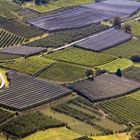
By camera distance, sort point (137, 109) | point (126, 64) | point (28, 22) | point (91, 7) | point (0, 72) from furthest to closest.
Result: point (91, 7)
point (28, 22)
point (126, 64)
point (0, 72)
point (137, 109)

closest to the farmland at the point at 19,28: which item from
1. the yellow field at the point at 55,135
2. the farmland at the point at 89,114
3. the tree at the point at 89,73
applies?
the tree at the point at 89,73

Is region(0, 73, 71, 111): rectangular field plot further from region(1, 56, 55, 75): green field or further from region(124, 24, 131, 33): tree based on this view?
region(124, 24, 131, 33): tree

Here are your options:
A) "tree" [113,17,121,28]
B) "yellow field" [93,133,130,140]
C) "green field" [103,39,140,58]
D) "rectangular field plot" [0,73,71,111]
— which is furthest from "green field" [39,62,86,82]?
"tree" [113,17,121,28]

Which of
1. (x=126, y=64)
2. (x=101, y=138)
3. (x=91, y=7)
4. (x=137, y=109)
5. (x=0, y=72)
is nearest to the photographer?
(x=101, y=138)

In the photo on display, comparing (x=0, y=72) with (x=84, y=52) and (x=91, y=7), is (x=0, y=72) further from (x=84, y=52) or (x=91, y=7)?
(x=91, y=7)

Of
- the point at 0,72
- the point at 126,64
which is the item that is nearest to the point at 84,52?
the point at 126,64

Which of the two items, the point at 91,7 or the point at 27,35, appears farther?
the point at 91,7

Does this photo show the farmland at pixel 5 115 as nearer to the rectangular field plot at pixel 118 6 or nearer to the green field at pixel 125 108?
the green field at pixel 125 108
